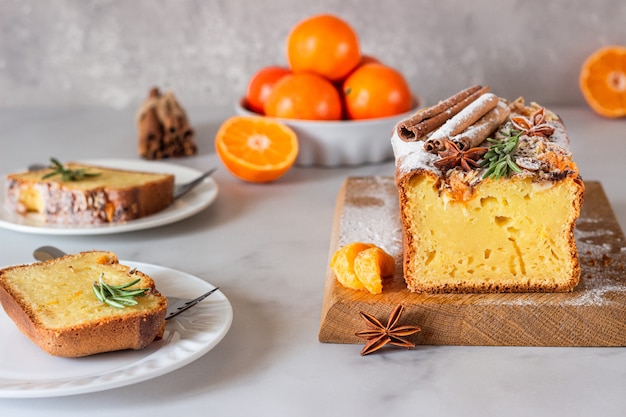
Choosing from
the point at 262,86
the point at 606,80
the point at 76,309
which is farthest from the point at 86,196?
the point at 606,80

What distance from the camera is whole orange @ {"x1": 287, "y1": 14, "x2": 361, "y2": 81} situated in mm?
2500

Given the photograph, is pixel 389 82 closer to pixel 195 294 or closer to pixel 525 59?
pixel 525 59

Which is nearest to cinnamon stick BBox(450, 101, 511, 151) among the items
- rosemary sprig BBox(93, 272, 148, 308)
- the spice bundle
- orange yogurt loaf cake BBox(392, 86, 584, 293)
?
orange yogurt loaf cake BBox(392, 86, 584, 293)

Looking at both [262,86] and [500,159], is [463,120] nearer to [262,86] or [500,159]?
[500,159]

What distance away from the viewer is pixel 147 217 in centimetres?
209

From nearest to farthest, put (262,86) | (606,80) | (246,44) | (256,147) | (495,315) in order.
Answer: (495,315) < (256,147) < (262,86) < (606,80) < (246,44)

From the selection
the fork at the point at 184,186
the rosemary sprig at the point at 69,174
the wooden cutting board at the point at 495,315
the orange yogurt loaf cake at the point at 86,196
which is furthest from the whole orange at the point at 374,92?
the wooden cutting board at the point at 495,315

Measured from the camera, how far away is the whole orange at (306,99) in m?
2.49

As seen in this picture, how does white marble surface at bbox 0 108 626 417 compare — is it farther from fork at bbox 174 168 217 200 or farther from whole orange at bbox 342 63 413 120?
whole orange at bbox 342 63 413 120

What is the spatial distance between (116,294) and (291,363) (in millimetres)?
303

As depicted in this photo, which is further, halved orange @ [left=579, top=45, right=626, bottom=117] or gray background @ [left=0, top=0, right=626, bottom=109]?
gray background @ [left=0, top=0, right=626, bottom=109]

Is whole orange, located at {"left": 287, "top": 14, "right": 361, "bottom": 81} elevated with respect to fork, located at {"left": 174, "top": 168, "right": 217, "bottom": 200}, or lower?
elevated

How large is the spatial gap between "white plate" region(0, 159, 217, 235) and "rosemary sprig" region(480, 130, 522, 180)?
78 cm

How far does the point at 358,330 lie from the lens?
1.51 m
